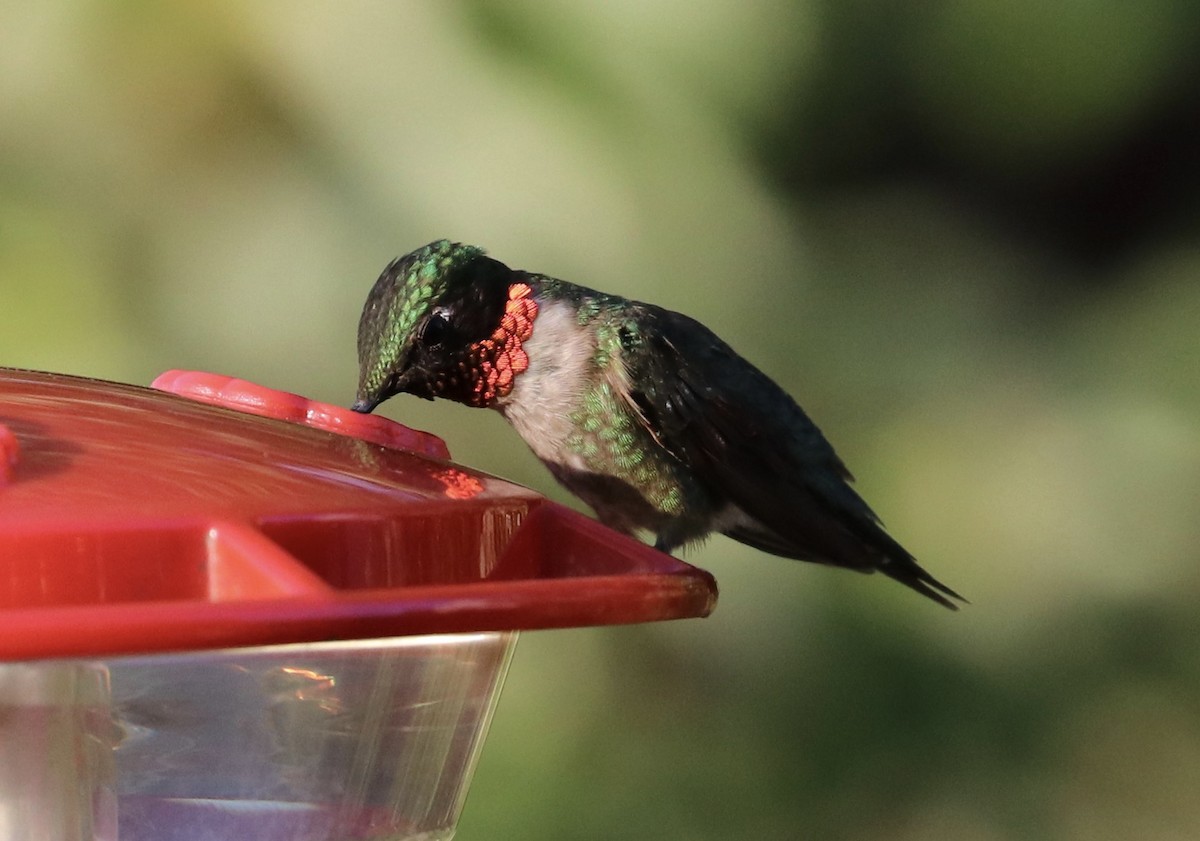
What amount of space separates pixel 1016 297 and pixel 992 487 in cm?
40

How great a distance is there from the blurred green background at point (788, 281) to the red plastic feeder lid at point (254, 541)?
1663 millimetres

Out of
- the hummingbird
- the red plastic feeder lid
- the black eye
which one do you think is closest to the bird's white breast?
the hummingbird

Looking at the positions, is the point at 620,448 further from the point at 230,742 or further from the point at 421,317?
the point at 230,742

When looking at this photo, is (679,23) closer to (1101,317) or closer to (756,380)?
(756,380)

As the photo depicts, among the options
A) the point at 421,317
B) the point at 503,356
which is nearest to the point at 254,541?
the point at 421,317

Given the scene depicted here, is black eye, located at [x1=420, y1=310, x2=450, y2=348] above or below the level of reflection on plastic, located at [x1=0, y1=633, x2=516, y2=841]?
above

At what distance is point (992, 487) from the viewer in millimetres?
2951

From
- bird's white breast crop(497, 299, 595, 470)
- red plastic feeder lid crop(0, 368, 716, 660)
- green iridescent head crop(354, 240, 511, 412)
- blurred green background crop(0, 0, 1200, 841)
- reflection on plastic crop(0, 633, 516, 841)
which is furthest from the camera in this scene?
blurred green background crop(0, 0, 1200, 841)

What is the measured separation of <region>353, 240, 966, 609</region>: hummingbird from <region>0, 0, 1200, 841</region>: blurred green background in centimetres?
26

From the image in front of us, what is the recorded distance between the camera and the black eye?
98.1 inches

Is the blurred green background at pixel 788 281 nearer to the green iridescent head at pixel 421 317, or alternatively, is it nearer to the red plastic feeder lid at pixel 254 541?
the green iridescent head at pixel 421 317

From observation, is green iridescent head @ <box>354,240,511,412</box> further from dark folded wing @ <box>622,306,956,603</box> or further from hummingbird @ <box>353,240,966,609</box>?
dark folded wing @ <box>622,306,956,603</box>

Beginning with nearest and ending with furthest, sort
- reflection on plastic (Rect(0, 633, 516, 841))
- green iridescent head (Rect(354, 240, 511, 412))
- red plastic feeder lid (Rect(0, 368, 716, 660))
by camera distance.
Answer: red plastic feeder lid (Rect(0, 368, 716, 660)) → reflection on plastic (Rect(0, 633, 516, 841)) → green iridescent head (Rect(354, 240, 511, 412))

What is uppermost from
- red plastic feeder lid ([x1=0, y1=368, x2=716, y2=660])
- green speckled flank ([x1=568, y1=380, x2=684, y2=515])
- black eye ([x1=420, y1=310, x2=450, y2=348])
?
red plastic feeder lid ([x1=0, y1=368, x2=716, y2=660])
